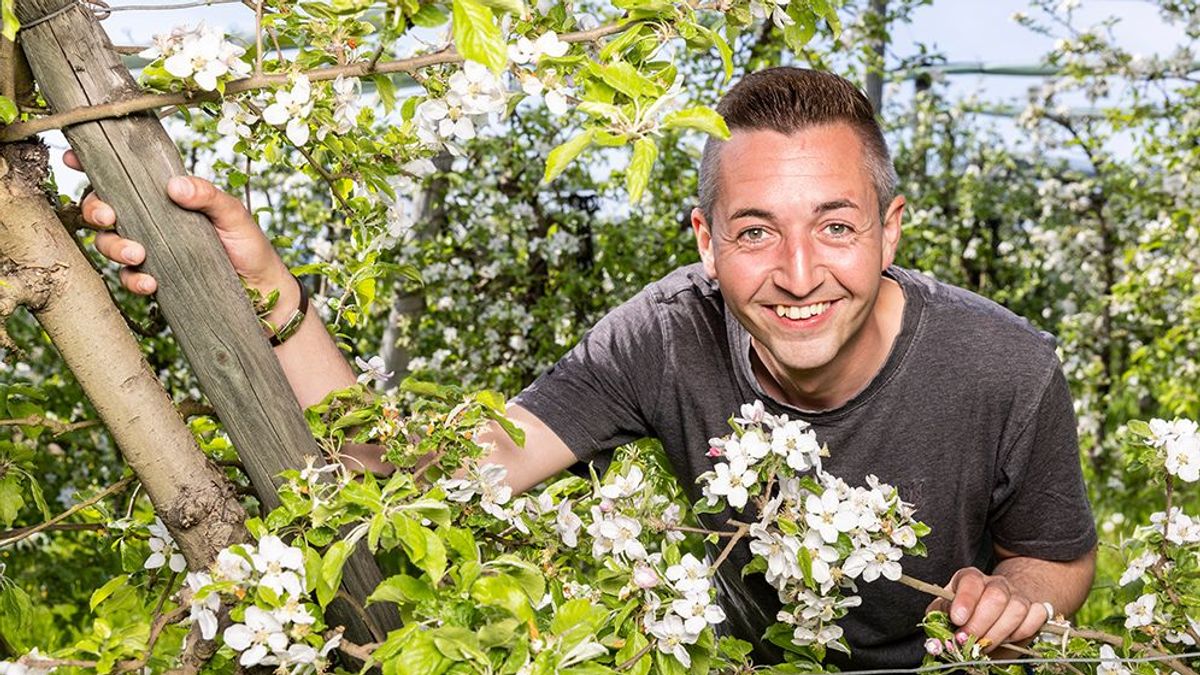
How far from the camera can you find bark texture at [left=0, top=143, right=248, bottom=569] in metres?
1.46

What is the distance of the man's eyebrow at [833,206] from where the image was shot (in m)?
2.05

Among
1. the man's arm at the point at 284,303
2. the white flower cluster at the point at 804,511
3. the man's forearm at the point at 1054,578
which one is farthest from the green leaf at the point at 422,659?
the man's forearm at the point at 1054,578

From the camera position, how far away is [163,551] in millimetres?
1707

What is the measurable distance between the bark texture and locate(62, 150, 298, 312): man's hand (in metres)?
0.04

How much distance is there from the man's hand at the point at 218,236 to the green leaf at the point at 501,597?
568 millimetres

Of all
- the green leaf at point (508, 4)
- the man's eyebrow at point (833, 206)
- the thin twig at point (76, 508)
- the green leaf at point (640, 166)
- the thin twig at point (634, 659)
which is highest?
the green leaf at point (508, 4)

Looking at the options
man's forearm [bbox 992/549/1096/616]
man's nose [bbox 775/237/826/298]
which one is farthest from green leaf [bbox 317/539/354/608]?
man's forearm [bbox 992/549/1096/616]

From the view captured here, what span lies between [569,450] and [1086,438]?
4.46 meters

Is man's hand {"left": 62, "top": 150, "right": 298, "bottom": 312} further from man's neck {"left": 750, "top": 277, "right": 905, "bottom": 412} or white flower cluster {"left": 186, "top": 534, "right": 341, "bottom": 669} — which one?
man's neck {"left": 750, "top": 277, "right": 905, "bottom": 412}

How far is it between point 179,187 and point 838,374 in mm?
1206

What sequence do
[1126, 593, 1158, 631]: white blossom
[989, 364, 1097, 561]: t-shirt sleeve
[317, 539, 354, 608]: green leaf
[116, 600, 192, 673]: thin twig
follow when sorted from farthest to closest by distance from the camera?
[989, 364, 1097, 561]: t-shirt sleeve < [1126, 593, 1158, 631]: white blossom < [116, 600, 192, 673]: thin twig < [317, 539, 354, 608]: green leaf

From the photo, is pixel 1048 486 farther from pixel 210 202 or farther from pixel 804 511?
pixel 210 202

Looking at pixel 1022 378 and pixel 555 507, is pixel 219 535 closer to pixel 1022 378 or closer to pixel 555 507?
pixel 555 507

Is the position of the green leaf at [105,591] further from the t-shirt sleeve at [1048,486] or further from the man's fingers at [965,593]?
the t-shirt sleeve at [1048,486]
